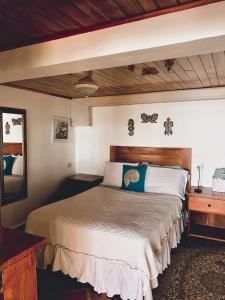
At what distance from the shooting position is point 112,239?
2080 millimetres

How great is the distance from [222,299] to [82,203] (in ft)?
5.58

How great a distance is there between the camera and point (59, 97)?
4.30 m

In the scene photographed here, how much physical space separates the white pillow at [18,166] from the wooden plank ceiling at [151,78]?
3.48ft

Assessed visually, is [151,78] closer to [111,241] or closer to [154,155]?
[154,155]

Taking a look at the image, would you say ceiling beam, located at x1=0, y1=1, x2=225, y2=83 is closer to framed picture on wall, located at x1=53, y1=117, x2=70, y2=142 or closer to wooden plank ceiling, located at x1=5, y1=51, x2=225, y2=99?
wooden plank ceiling, located at x1=5, y1=51, x2=225, y2=99

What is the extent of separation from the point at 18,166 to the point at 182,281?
102 inches

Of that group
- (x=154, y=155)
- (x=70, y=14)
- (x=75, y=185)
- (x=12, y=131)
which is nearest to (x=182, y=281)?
(x=154, y=155)

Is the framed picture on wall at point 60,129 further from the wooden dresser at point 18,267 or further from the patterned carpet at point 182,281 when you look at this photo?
the wooden dresser at point 18,267

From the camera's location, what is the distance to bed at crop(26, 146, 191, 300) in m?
1.98

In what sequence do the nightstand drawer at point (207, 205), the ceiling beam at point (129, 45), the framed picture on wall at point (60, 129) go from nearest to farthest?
the ceiling beam at point (129, 45) → the nightstand drawer at point (207, 205) → the framed picture on wall at point (60, 129)

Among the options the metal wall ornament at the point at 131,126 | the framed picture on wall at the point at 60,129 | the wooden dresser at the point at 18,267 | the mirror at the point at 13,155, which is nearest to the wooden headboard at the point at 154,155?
the metal wall ornament at the point at 131,126

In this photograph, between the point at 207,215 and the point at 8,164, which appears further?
the point at 207,215

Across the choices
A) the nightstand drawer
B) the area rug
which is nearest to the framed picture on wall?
the nightstand drawer

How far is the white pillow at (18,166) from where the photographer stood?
3.46m
